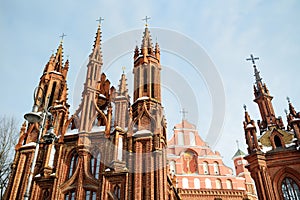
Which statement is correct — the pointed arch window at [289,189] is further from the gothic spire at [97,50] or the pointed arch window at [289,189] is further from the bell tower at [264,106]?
the gothic spire at [97,50]

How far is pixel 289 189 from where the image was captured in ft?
80.7

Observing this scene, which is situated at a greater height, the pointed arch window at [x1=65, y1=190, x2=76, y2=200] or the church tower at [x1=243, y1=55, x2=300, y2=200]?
the church tower at [x1=243, y1=55, x2=300, y2=200]

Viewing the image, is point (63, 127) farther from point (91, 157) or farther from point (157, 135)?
point (157, 135)

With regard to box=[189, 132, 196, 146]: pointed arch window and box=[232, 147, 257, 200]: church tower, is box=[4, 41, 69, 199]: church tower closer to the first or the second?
box=[189, 132, 196, 146]: pointed arch window

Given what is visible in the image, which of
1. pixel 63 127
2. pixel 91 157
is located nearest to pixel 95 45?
pixel 63 127

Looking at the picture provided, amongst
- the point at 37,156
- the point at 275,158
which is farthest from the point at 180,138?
the point at 37,156

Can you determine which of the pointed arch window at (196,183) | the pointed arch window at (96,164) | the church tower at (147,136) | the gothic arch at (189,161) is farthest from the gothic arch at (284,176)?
the pointed arch window at (96,164)

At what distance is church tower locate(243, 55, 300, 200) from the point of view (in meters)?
24.5

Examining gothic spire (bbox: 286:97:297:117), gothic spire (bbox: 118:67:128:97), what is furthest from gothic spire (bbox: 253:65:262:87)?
gothic spire (bbox: 118:67:128:97)

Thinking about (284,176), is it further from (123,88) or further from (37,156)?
(37,156)

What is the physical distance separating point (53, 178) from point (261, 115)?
23125 millimetres

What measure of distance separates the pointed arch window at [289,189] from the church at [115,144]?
0.08 meters

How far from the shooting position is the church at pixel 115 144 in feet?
61.7

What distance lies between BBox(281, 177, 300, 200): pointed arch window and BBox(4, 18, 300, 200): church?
0.08m
